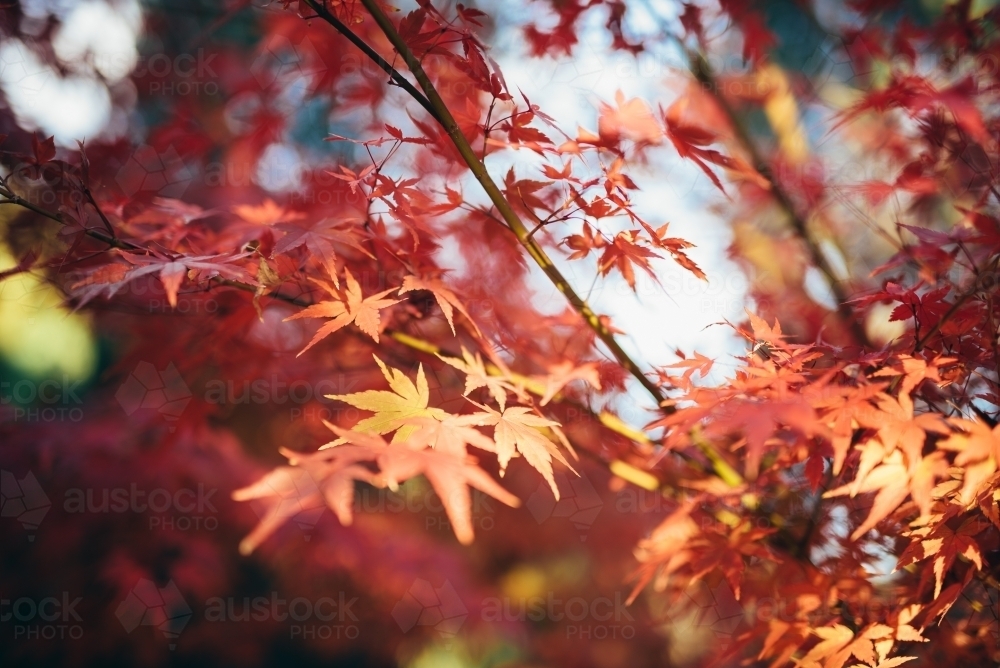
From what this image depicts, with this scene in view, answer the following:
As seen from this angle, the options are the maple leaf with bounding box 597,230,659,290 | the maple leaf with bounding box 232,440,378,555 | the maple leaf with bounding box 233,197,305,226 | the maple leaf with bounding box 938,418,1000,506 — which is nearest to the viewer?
the maple leaf with bounding box 232,440,378,555

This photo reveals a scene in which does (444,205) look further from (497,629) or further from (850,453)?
(497,629)

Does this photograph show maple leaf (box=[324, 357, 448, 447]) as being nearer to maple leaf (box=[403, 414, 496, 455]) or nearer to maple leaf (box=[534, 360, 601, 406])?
maple leaf (box=[403, 414, 496, 455])

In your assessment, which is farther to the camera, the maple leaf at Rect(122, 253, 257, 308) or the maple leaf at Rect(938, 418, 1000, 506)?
the maple leaf at Rect(122, 253, 257, 308)

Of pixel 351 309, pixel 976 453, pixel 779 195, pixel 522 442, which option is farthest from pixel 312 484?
pixel 779 195

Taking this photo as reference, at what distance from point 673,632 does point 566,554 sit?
64 cm

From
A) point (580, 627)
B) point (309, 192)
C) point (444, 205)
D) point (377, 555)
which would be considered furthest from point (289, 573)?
point (444, 205)

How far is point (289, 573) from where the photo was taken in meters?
2.58

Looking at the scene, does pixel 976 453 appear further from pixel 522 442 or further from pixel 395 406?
pixel 395 406

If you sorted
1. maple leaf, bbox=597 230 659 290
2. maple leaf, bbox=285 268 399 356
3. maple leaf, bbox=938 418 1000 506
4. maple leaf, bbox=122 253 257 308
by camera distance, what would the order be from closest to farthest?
maple leaf, bbox=938 418 1000 506 < maple leaf, bbox=122 253 257 308 < maple leaf, bbox=285 268 399 356 < maple leaf, bbox=597 230 659 290

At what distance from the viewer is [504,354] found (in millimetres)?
1347

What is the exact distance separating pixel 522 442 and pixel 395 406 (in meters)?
0.20

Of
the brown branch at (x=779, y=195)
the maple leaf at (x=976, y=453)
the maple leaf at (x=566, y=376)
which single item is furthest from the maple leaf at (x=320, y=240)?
the brown branch at (x=779, y=195)

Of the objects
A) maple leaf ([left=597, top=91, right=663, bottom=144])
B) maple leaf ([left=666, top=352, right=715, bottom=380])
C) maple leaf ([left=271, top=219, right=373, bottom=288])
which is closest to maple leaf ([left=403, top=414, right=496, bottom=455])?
maple leaf ([left=271, top=219, right=373, bottom=288])

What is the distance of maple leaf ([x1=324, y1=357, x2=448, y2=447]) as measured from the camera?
0.82 m
